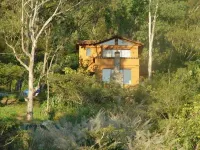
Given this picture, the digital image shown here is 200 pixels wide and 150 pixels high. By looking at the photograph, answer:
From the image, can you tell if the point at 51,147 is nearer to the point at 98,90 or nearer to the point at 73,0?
the point at 98,90

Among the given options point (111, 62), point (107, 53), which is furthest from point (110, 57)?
point (107, 53)

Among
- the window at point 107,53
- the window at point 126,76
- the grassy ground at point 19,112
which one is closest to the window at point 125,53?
the window at point 107,53

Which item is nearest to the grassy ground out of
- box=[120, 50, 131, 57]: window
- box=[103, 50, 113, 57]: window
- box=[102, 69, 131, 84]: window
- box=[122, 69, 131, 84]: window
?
box=[102, 69, 131, 84]: window

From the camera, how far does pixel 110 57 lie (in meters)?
35.7

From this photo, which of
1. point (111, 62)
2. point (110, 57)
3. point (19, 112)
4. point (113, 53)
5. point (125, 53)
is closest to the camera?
point (19, 112)

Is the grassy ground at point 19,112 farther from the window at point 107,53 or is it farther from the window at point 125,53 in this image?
the window at point 125,53

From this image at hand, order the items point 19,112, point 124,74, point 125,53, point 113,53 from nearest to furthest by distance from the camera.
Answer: point 19,112, point 124,74, point 113,53, point 125,53

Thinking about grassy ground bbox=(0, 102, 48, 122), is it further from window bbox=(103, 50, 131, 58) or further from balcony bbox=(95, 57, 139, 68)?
window bbox=(103, 50, 131, 58)

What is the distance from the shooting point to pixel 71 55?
36938 millimetres

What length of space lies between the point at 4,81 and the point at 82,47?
341 inches

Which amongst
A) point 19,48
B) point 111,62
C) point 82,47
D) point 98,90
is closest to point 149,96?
point 98,90

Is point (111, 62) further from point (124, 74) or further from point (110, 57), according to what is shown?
point (124, 74)

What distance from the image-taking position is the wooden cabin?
35.4 m

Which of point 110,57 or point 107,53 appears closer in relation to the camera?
point 110,57
